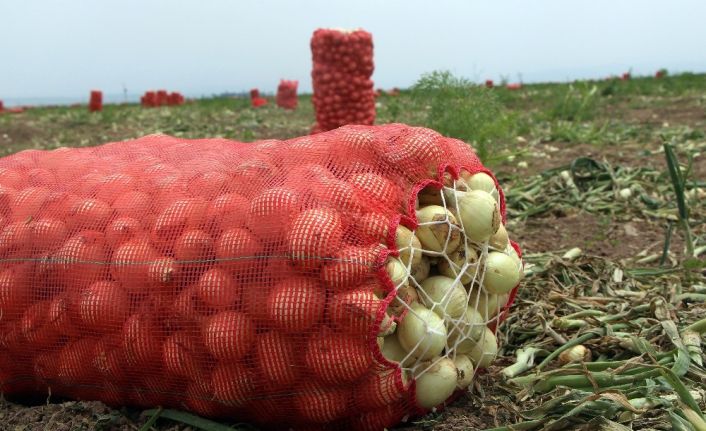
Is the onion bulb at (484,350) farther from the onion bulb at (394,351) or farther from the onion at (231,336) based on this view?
the onion at (231,336)

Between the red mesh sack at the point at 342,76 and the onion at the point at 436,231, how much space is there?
15.8 feet

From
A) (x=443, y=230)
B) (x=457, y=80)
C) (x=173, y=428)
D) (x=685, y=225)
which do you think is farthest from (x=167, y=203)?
(x=457, y=80)

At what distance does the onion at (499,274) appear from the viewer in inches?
84.7

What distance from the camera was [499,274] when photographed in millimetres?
2150

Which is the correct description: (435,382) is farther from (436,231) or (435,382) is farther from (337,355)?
(436,231)

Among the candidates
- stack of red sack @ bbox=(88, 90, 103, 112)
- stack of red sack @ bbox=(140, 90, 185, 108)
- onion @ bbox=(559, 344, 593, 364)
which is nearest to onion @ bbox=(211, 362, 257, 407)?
onion @ bbox=(559, 344, 593, 364)

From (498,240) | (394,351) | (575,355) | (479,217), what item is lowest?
(575,355)

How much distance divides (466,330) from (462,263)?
0.21 meters

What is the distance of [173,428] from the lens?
210 cm

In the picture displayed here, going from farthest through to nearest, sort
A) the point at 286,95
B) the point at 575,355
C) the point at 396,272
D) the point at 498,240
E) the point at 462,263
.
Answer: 1. the point at 286,95
2. the point at 575,355
3. the point at 498,240
4. the point at 462,263
5. the point at 396,272

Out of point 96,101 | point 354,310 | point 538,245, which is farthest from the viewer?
point 96,101

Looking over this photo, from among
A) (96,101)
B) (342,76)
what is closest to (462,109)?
(342,76)

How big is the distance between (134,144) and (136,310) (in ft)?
3.48

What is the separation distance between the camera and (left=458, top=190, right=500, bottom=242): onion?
2.11 meters
